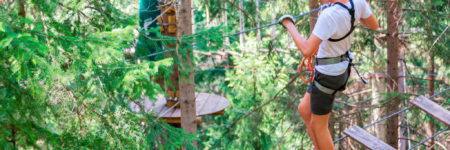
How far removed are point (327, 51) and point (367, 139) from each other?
1180 millimetres

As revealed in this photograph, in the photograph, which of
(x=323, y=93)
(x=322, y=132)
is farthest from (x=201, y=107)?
(x=323, y=93)

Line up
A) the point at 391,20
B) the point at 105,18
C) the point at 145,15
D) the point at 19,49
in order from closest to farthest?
the point at 19,49, the point at 105,18, the point at 145,15, the point at 391,20

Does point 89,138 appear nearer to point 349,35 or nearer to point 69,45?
point 69,45

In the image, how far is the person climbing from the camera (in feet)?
8.86

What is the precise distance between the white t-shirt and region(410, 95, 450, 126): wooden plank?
1267 millimetres

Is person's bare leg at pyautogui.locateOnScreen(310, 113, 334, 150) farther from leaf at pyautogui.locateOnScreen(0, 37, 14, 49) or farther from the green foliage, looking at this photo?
leaf at pyautogui.locateOnScreen(0, 37, 14, 49)

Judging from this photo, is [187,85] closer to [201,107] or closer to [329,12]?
[201,107]

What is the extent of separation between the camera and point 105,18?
13.3 ft

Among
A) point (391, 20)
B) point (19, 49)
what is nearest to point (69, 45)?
point (19, 49)

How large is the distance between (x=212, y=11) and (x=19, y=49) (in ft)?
23.6

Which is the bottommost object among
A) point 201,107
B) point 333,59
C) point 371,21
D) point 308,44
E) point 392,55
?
point 201,107

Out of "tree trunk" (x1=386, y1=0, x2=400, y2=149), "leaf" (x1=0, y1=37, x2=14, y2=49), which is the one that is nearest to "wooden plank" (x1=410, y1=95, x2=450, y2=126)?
"tree trunk" (x1=386, y1=0, x2=400, y2=149)

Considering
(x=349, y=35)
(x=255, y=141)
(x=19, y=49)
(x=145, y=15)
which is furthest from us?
(x=255, y=141)

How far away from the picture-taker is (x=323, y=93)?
3.05 m
